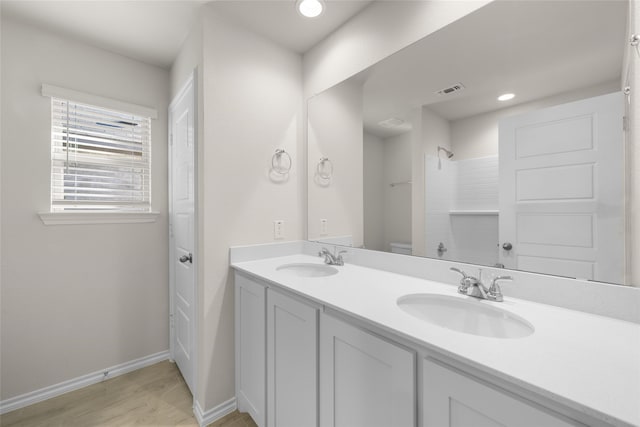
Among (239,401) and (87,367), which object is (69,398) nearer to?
(87,367)

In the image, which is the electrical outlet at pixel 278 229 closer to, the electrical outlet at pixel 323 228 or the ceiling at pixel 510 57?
the electrical outlet at pixel 323 228

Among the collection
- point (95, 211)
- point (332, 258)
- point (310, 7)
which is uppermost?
point (310, 7)

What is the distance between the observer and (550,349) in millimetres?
648

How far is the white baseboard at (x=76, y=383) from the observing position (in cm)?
162

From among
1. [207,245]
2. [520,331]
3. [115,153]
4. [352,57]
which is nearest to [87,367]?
[207,245]

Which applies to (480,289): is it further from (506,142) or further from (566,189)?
(506,142)

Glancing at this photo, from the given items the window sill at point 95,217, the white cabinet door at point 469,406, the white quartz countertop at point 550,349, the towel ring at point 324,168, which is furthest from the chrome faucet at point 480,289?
the window sill at point 95,217

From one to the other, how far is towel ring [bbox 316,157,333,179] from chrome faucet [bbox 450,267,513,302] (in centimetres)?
110

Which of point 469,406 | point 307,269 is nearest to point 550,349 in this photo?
point 469,406

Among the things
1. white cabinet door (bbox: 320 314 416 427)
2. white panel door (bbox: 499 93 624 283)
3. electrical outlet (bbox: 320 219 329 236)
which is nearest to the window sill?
electrical outlet (bbox: 320 219 329 236)

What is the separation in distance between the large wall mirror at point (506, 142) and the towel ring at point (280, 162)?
0.57 meters

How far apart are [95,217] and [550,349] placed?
2489 millimetres

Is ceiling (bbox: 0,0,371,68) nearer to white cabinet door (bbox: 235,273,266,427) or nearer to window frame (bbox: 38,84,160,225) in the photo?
window frame (bbox: 38,84,160,225)

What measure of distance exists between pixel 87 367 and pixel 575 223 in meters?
2.88
